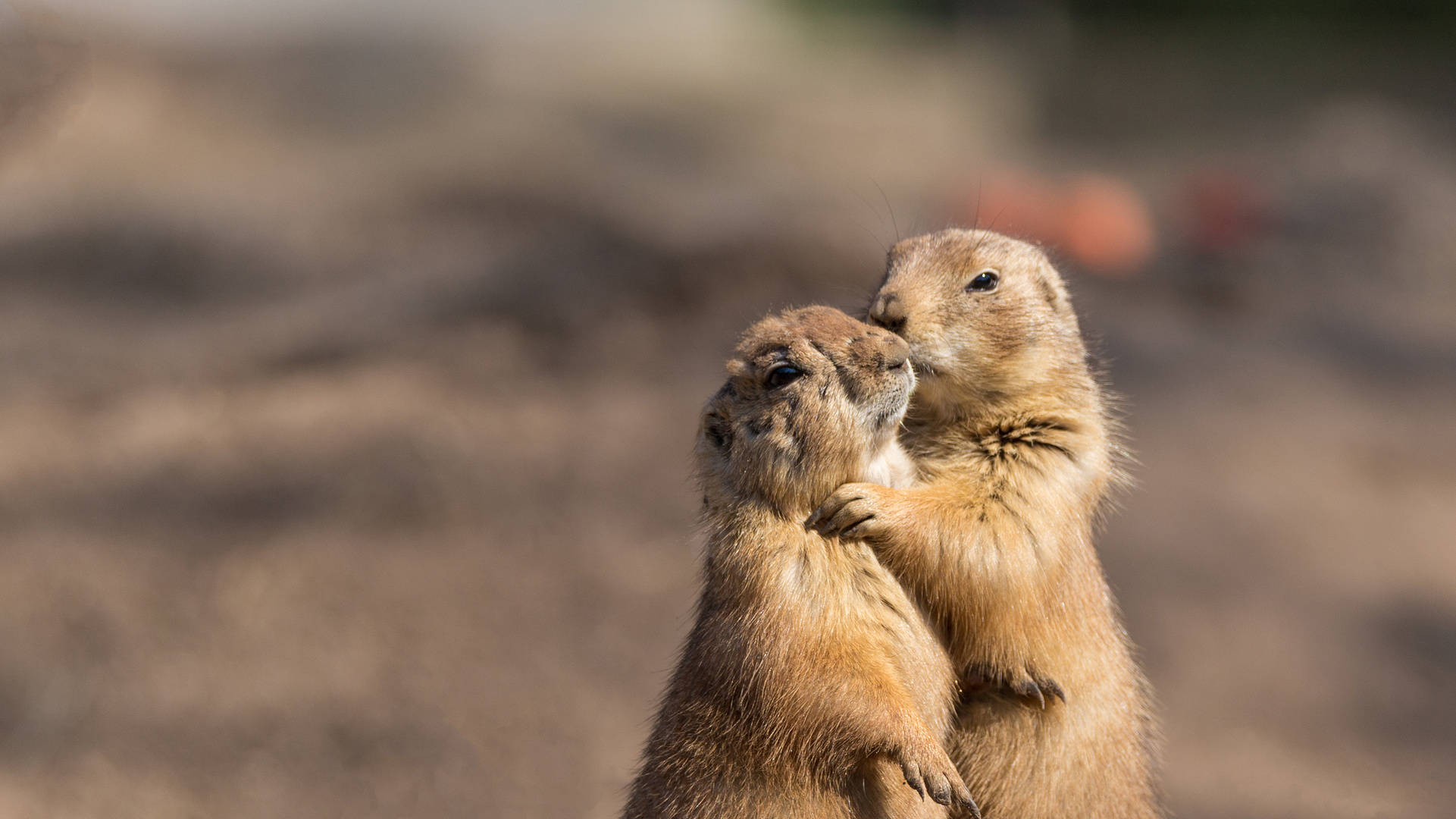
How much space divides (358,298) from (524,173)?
504 cm

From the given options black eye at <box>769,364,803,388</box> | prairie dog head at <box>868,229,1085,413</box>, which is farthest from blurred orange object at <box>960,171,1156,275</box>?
→ black eye at <box>769,364,803,388</box>

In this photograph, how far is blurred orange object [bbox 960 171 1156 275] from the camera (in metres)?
14.9

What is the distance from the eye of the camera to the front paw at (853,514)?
10.3 ft

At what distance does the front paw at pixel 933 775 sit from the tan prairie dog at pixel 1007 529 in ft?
1.48

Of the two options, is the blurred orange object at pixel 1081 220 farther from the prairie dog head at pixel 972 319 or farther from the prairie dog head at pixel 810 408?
the prairie dog head at pixel 810 408

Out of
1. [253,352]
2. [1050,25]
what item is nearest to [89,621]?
[253,352]

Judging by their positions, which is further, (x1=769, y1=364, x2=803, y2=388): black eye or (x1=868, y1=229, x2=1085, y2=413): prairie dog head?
(x1=868, y1=229, x2=1085, y2=413): prairie dog head

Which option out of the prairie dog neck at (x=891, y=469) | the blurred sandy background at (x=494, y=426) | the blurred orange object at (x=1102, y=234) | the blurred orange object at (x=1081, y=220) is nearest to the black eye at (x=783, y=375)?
the prairie dog neck at (x=891, y=469)

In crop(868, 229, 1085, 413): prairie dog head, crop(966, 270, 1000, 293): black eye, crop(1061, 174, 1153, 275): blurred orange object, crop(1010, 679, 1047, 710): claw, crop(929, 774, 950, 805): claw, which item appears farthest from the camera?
crop(1061, 174, 1153, 275): blurred orange object

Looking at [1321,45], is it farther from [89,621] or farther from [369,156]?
[89,621]

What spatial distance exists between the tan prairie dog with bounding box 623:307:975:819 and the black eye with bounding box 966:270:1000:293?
0.43 m

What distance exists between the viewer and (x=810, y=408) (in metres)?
3.25

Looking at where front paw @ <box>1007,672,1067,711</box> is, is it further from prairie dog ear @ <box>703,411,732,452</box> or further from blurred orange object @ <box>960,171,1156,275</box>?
blurred orange object @ <box>960,171,1156,275</box>

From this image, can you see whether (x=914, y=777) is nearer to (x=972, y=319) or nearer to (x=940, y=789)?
(x=940, y=789)
